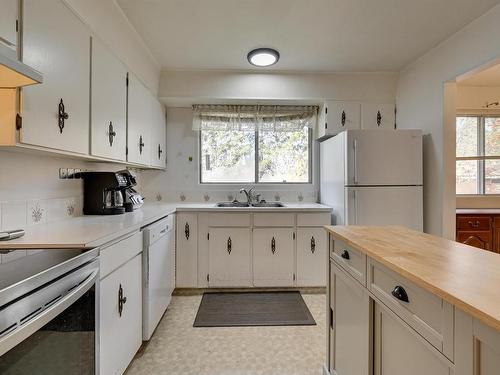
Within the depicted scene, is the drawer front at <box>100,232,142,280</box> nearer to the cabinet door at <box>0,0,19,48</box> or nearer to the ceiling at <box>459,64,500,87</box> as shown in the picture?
the cabinet door at <box>0,0,19,48</box>

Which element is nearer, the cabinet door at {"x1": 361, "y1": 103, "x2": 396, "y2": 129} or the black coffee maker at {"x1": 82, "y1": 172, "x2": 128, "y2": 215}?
the black coffee maker at {"x1": 82, "y1": 172, "x2": 128, "y2": 215}

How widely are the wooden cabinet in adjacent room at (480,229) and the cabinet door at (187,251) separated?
2.95 meters

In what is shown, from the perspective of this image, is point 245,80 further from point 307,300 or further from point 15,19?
point 307,300

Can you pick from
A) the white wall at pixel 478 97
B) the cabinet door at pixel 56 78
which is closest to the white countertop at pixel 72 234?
the cabinet door at pixel 56 78

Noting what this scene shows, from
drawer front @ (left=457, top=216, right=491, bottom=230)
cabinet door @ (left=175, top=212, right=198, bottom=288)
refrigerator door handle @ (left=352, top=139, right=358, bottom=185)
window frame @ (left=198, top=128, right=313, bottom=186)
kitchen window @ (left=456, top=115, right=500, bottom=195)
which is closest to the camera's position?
refrigerator door handle @ (left=352, top=139, right=358, bottom=185)

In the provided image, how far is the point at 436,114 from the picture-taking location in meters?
2.57

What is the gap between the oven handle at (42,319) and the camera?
27.1 inches

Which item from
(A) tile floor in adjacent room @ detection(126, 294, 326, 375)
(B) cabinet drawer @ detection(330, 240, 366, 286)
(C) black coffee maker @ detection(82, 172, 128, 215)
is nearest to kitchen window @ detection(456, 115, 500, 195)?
(A) tile floor in adjacent room @ detection(126, 294, 326, 375)

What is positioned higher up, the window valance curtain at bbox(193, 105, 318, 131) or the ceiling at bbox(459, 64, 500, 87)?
the ceiling at bbox(459, 64, 500, 87)

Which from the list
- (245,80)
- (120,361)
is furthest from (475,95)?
(120,361)

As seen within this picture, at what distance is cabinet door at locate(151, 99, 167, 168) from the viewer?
293 centimetres

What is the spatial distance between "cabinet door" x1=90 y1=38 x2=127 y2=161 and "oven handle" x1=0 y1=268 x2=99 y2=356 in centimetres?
94

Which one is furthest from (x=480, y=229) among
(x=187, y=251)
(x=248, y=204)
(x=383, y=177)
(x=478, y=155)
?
(x=187, y=251)

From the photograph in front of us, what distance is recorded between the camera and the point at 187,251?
9.40ft
